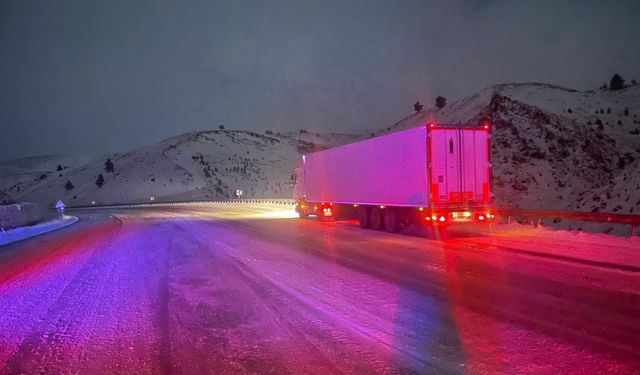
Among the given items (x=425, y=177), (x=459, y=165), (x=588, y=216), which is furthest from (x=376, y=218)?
(x=588, y=216)

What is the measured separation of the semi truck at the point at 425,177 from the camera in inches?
698

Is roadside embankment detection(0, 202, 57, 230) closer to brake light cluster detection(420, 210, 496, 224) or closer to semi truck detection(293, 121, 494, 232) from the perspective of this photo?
semi truck detection(293, 121, 494, 232)

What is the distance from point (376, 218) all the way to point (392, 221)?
1.46 m

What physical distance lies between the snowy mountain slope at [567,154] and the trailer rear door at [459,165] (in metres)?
9.77

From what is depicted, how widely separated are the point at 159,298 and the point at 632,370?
6.77 metres

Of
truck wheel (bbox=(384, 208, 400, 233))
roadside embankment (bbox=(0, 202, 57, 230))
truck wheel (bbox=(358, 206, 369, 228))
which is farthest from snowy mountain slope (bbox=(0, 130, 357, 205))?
truck wheel (bbox=(384, 208, 400, 233))

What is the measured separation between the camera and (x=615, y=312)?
6957 millimetres

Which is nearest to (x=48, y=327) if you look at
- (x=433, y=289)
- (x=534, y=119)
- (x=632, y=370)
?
(x=433, y=289)

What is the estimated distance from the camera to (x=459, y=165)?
18.0 m

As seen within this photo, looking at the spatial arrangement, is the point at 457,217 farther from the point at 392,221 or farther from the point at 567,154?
the point at 567,154

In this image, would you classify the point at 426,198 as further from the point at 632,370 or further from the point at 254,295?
the point at 632,370

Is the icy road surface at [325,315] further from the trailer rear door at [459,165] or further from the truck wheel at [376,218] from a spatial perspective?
the truck wheel at [376,218]

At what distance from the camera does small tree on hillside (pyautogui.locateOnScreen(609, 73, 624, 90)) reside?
269 feet

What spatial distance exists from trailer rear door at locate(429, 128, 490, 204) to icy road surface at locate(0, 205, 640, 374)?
15.0ft
